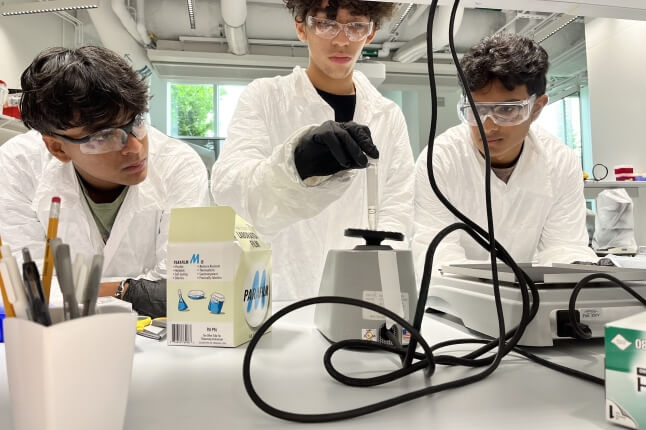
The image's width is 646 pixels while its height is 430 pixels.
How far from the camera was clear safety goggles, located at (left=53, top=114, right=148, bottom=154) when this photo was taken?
3.98ft

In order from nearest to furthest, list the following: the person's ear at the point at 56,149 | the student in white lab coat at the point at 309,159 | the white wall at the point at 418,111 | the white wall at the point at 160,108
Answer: the student in white lab coat at the point at 309,159, the person's ear at the point at 56,149, the white wall at the point at 418,111, the white wall at the point at 160,108

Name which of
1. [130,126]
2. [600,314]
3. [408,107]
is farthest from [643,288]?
[408,107]

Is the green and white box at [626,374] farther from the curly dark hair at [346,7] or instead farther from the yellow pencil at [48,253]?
the curly dark hair at [346,7]

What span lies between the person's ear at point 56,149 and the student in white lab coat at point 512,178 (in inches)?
48.1

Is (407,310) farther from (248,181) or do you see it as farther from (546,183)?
(546,183)

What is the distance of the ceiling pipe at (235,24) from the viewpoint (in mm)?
3201

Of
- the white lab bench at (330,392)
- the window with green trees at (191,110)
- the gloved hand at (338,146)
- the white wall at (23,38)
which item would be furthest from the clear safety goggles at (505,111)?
the window with green trees at (191,110)

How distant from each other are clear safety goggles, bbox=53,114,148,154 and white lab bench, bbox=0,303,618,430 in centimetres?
79

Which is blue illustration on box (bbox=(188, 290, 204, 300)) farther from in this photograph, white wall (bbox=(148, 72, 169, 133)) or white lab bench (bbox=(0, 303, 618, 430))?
white wall (bbox=(148, 72, 169, 133))

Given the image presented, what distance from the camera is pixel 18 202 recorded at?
1.46 metres

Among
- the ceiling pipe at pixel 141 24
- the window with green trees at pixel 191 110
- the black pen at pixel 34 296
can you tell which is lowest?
the black pen at pixel 34 296

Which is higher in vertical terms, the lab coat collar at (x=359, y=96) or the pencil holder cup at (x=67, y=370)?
the lab coat collar at (x=359, y=96)

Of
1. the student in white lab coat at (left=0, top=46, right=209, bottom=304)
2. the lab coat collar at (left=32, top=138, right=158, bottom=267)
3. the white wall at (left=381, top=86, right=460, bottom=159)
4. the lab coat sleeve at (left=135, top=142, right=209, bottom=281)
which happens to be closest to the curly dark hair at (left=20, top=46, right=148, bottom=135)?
the student in white lab coat at (left=0, top=46, right=209, bottom=304)

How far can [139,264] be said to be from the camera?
5.17 feet
